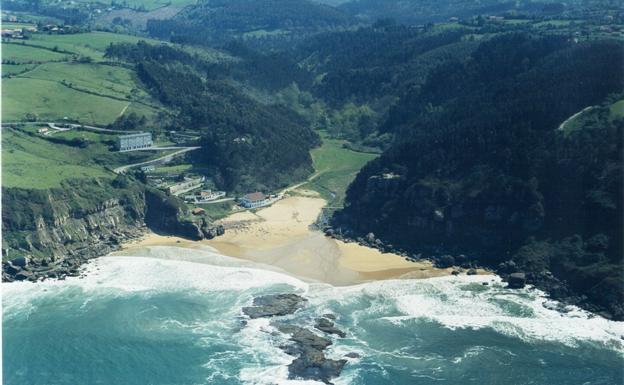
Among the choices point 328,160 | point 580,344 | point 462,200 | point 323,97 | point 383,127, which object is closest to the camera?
point 580,344

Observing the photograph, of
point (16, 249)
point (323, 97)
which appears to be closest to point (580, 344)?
point (16, 249)

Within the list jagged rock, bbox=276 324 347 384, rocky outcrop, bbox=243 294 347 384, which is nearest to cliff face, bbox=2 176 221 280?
rocky outcrop, bbox=243 294 347 384

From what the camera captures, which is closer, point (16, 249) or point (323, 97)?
point (16, 249)

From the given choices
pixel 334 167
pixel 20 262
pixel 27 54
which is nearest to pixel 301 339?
pixel 20 262

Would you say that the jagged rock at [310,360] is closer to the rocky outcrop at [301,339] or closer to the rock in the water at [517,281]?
the rocky outcrop at [301,339]

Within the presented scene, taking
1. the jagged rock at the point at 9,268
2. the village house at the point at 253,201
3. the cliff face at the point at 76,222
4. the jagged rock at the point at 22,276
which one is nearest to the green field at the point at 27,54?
the cliff face at the point at 76,222

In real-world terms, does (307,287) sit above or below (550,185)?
below

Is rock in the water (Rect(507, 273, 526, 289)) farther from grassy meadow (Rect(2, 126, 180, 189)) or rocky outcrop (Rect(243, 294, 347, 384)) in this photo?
grassy meadow (Rect(2, 126, 180, 189))

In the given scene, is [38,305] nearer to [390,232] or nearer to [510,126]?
[390,232]
